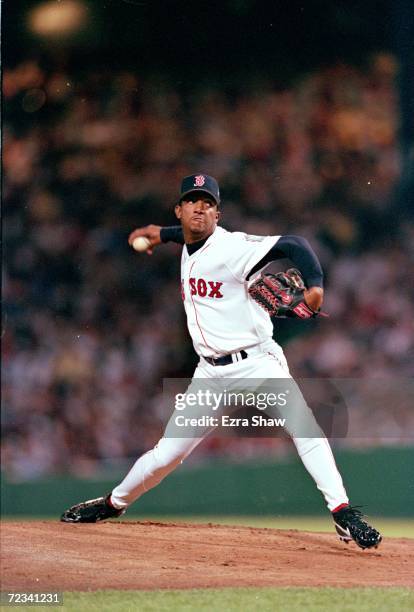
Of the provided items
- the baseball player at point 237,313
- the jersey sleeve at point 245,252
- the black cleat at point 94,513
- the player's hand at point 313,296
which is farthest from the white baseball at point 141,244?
the black cleat at point 94,513

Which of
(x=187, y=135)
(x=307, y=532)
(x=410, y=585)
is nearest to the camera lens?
(x=410, y=585)

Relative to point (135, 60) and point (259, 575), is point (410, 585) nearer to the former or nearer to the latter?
point (259, 575)

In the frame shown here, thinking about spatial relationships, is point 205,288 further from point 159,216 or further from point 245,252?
point 159,216

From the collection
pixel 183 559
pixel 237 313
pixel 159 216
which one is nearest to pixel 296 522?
pixel 183 559

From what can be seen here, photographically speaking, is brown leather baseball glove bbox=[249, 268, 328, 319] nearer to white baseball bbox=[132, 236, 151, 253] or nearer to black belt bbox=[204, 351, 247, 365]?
black belt bbox=[204, 351, 247, 365]

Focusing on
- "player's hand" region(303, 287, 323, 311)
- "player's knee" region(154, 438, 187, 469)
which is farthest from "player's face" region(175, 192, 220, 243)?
"player's knee" region(154, 438, 187, 469)

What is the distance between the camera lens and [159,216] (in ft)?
14.4

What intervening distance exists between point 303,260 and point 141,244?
1002 mm

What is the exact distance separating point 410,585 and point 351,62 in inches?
96.6

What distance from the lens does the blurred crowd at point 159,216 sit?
4309 mm

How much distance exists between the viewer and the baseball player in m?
3.84

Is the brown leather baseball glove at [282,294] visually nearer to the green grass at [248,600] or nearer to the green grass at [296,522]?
the green grass at [296,522]

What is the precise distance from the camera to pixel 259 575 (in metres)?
3.74

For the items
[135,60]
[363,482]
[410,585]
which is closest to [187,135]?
[135,60]
